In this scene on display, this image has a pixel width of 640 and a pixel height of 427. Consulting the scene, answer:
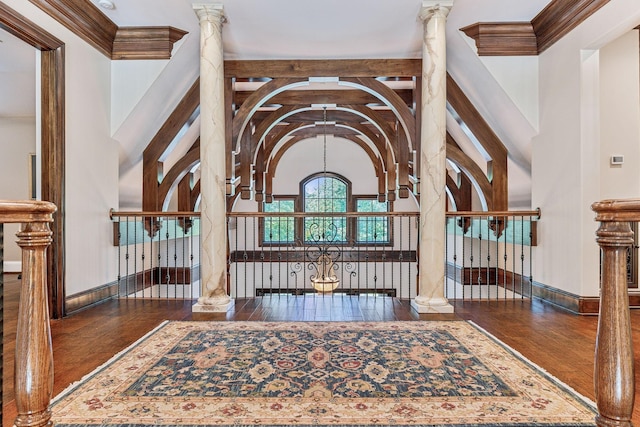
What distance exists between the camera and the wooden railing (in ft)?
4.44

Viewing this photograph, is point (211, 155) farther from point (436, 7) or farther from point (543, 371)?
point (543, 371)

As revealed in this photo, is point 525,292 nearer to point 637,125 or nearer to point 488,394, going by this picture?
point 637,125

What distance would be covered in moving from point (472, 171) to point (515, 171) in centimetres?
54

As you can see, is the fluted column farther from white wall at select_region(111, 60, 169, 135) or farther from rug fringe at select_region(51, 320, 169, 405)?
white wall at select_region(111, 60, 169, 135)

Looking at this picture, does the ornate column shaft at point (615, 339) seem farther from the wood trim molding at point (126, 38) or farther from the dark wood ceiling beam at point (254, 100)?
the wood trim molding at point (126, 38)

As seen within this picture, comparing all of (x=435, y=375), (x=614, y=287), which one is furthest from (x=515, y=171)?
(x=614, y=287)

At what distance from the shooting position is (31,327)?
53.8 inches

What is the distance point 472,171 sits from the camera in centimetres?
557

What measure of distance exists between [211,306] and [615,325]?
358 centimetres

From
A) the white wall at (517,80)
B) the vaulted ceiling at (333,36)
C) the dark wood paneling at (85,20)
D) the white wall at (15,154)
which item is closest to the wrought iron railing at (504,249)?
the vaulted ceiling at (333,36)

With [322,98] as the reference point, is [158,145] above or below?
below

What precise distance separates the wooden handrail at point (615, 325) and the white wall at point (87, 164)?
4.47m

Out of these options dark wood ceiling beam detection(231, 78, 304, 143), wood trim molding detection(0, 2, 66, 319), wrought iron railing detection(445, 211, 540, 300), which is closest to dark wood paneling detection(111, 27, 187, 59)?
wood trim molding detection(0, 2, 66, 319)

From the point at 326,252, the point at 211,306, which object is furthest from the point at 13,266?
the point at 326,252
